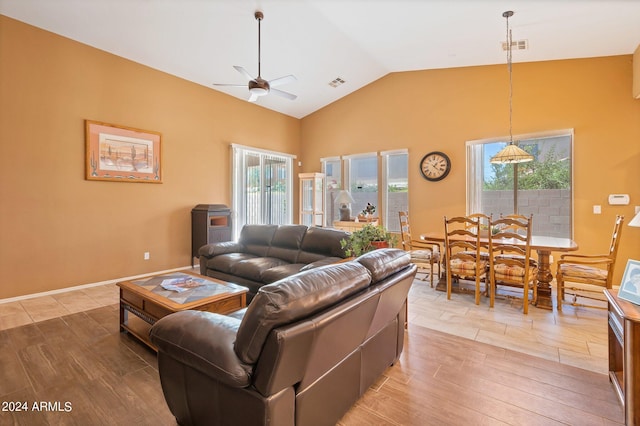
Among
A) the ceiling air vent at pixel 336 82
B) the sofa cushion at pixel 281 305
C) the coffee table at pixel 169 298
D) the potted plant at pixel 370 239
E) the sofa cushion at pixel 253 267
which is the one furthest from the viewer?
the ceiling air vent at pixel 336 82

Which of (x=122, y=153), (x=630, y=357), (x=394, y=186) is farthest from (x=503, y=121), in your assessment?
(x=122, y=153)

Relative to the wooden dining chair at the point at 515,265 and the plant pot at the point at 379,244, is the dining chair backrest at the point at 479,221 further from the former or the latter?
the plant pot at the point at 379,244

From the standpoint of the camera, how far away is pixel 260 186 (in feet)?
21.5

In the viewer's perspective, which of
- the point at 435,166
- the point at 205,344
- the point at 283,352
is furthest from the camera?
the point at 435,166

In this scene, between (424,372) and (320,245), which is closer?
(424,372)

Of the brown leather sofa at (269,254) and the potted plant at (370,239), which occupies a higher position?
the potted plant at (370,239)

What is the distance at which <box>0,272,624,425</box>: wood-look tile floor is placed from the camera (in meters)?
1.76

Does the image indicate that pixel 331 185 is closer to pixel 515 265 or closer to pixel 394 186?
pixel 394 186

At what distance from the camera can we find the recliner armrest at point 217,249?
158 inches

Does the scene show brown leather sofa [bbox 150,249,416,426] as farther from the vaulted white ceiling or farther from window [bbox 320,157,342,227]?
window [bbox 320,157,342,227]

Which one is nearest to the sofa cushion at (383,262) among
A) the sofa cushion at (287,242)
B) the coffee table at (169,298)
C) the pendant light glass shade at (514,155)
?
the coffee table at (169,298)

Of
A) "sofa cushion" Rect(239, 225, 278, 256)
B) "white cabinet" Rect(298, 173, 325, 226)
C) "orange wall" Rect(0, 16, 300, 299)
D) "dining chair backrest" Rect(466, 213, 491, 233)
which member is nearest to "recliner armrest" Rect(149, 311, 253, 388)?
"sofa cushion" Rect(239, 225, 278, 256)

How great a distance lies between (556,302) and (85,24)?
6906 millimetres

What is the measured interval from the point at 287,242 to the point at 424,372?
2.36 m
